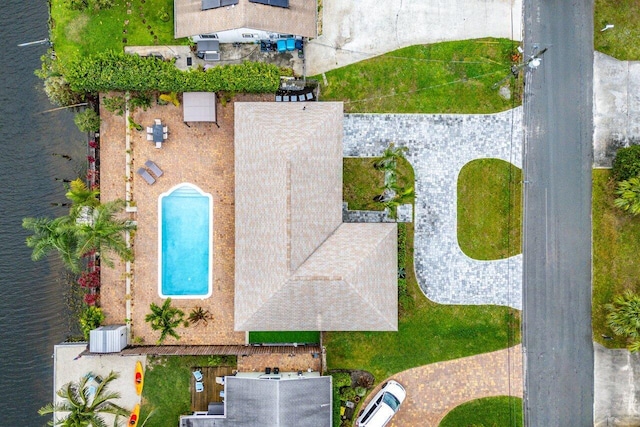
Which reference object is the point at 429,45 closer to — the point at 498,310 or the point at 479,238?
the point at 479,238

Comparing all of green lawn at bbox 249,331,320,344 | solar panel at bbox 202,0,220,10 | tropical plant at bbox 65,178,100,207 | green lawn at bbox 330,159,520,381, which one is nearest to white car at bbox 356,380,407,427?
green lawn at bbox 330,159,520,381

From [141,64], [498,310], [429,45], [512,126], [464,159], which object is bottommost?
[498,310]

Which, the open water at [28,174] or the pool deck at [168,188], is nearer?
the pool deck at [168,188]

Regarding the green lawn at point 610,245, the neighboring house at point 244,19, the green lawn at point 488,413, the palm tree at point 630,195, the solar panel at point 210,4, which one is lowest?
the green lawn at point 488,413

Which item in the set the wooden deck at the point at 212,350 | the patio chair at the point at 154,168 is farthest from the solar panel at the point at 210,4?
the wooden deck at the point at 212,350

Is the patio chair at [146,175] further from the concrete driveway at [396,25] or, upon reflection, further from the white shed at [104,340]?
the concrete driveway at [396,25]

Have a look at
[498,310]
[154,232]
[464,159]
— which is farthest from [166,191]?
[498,310]

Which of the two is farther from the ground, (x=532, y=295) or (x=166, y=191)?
(x=166, y=191)
